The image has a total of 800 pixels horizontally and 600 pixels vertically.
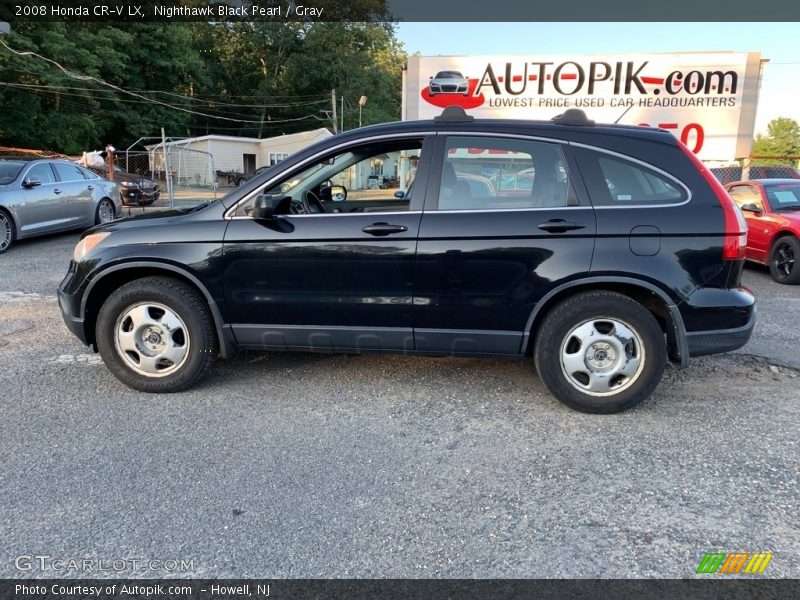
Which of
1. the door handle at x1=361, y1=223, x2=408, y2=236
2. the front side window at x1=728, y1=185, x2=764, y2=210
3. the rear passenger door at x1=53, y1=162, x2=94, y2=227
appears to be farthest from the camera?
the rear passenger door at x1=53, y1=162, x2=94, y2=227

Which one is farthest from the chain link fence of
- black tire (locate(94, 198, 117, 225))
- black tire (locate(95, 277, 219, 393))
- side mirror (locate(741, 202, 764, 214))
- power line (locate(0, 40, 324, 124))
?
power line (locate(0, 40, 324, 124))

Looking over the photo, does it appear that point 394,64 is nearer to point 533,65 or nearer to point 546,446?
point 533,65

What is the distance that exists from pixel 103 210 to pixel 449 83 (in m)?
8.58

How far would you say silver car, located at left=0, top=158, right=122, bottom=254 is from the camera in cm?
914

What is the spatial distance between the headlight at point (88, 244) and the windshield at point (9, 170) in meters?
6.91

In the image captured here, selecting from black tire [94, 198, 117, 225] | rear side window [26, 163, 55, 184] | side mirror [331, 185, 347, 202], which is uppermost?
rear side window [26, 163, 55, 184]

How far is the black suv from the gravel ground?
38 cm

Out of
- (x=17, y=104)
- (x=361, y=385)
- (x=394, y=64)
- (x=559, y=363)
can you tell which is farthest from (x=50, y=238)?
(x=394, y=64)

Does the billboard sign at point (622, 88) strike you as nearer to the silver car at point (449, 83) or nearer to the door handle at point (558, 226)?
the silver car at point (449, 83)

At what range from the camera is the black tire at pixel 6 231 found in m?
9.00

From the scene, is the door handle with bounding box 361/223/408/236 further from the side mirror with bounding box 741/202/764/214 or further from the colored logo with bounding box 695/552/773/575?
the side mirror with bounding box 741/202/764/214

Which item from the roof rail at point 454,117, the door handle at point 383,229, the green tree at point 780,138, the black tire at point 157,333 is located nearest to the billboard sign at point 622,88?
the roof rail at point 454,117

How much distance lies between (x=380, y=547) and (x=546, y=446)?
1260mm

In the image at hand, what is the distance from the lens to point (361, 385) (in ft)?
13.4
